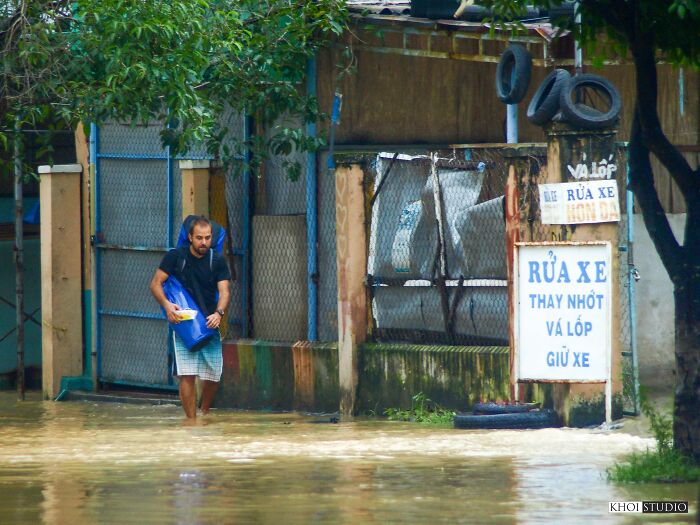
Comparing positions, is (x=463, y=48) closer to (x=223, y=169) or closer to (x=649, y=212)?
(x=223, y=169)

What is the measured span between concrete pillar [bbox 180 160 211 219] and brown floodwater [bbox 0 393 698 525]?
208cm

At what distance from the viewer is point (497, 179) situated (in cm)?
1166

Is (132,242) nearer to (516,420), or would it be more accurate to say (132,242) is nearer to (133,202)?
(133,202)

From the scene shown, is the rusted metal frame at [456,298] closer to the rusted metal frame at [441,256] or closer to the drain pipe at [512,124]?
the rusted metal frame at [441,256]

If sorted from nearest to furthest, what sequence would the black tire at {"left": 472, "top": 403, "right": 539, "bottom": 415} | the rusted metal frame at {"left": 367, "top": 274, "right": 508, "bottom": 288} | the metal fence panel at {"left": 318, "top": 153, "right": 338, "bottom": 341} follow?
the black tire at {"left": 472, "top": 403, "right": 539, "bottom": 415} < the rusted metal frame at {"left": 367, "top": 274, "right": 508, "bottom": 288} < the metal fence panel at {"left": 318, "top": 153, "right": 338, "bottom": 341}

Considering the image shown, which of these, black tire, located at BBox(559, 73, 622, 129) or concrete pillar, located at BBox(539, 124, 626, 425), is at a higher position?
black tire, located at BBox(559, 73, 622, 129)

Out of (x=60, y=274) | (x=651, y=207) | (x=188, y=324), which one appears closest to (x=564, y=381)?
(x=651, y=207)

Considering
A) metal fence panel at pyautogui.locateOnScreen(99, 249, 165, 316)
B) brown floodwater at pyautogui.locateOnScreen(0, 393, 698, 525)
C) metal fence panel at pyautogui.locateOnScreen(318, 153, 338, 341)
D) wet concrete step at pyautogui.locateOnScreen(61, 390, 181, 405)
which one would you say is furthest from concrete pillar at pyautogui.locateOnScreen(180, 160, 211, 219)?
brown floodwater at pyautogui.locateOnScreen(0, 393, 698, 525)

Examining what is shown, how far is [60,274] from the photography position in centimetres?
1411

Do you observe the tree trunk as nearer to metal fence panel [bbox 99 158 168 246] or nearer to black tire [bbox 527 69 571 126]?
black tire [bbox 527 69 571 126]

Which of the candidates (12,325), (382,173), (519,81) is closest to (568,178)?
(519,81)

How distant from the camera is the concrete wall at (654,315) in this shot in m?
12.2

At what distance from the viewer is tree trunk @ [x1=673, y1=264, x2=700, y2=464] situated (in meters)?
8.38

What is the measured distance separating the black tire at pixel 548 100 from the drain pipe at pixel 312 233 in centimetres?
246
